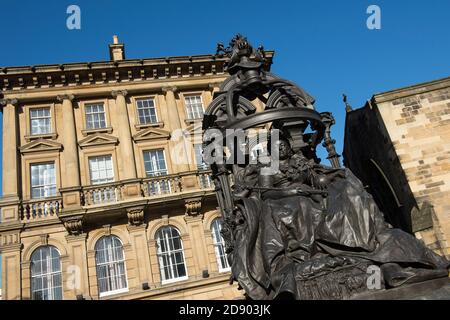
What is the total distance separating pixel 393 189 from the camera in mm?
12438

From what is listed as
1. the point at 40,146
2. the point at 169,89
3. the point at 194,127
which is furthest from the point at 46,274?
the point at 169,89

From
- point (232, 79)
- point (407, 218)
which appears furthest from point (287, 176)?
point (407, 218)

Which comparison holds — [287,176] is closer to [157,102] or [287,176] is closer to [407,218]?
[407,218]

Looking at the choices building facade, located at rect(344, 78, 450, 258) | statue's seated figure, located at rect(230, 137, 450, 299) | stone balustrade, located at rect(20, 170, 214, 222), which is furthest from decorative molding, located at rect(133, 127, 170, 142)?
statue's seated figure, located at rect(230, 137, 450, 299)

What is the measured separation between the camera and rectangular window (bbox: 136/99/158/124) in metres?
20.9

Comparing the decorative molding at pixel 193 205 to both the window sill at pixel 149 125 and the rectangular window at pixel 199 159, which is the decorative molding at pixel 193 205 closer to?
the rectangular window at pixel 199 159

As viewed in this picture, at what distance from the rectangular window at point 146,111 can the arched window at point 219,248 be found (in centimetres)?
732

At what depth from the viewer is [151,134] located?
2014 cm

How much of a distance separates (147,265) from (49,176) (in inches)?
282

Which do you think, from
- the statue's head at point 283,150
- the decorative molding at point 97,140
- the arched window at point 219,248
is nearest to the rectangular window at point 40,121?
the decorative molding at point 97,140

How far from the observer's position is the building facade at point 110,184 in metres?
15.9

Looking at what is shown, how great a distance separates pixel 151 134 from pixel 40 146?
578cm

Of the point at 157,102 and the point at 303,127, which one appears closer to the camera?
the point at 303,127

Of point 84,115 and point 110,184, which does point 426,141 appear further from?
point 84,115
